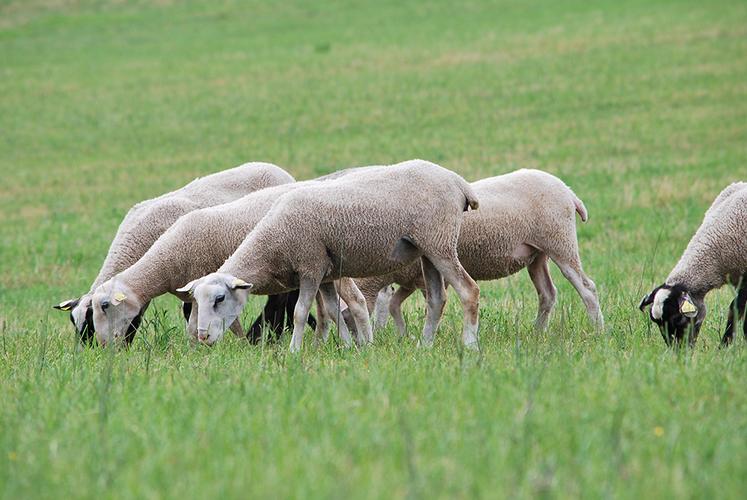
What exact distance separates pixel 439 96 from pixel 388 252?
831 inches

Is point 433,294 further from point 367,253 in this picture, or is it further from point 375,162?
point 375,162

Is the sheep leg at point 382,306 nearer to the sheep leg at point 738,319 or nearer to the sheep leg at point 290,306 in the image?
the sheep leg at point 290,306

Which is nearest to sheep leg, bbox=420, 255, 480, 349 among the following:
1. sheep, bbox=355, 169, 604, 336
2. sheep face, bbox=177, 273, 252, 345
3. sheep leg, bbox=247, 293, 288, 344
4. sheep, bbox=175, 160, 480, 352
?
sheep, bbox=175, 160, 480, 352

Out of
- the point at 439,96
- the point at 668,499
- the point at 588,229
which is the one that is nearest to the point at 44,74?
the point at 439,96

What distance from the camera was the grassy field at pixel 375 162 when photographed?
13.3 feet

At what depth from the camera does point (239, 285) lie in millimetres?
7418

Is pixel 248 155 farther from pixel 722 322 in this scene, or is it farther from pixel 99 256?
pixel 722 322

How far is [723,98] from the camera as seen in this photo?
25.3m

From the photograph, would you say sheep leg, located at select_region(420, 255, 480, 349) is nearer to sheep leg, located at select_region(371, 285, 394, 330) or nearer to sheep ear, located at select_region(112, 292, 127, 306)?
sheep leg, located at select_region(371, 285, 394, 330)

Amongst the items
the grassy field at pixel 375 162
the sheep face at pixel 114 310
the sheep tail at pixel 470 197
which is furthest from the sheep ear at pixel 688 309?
the sheep face at pixel 114 310

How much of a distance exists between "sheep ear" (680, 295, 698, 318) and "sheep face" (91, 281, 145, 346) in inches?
158

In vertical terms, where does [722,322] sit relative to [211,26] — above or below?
above

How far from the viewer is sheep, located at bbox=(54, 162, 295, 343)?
9.52 m

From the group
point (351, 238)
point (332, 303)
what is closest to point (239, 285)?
point (351, 238)
